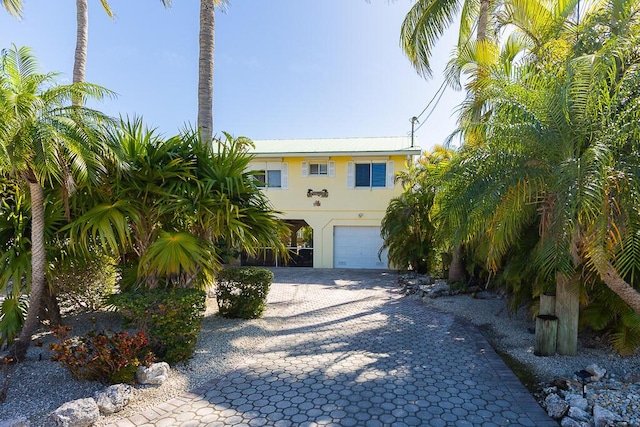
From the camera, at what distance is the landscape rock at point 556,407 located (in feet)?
12.6

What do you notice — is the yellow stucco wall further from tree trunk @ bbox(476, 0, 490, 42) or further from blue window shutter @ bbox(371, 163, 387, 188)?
tree trunk @ bbox(476, 0, 490, 42)

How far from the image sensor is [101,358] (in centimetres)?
431

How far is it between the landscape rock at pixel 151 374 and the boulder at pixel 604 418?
507 centimetres

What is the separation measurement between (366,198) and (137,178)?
13.2 m

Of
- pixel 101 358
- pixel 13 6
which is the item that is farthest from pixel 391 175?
pixel 13 6

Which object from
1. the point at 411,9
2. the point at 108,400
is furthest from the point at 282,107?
the point at 108,400

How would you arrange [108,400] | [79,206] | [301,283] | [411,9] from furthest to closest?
[301,283]
[411,9]
[79,206]
[108,400]

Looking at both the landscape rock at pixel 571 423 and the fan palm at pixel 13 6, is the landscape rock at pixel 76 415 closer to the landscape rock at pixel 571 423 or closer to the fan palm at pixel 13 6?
the landscape rock at pixel 571 423

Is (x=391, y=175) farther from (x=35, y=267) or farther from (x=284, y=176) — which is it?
(x=35, y=267)

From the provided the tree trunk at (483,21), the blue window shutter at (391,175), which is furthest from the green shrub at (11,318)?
the blue window shutter at (391,175)

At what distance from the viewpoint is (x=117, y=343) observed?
173 inches

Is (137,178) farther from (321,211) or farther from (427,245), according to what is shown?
(321,211)

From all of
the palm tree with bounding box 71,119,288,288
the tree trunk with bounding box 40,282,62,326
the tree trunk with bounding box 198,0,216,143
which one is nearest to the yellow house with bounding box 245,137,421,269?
the tree trunk with bounding box 198,0,216,143

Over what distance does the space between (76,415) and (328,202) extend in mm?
15016
